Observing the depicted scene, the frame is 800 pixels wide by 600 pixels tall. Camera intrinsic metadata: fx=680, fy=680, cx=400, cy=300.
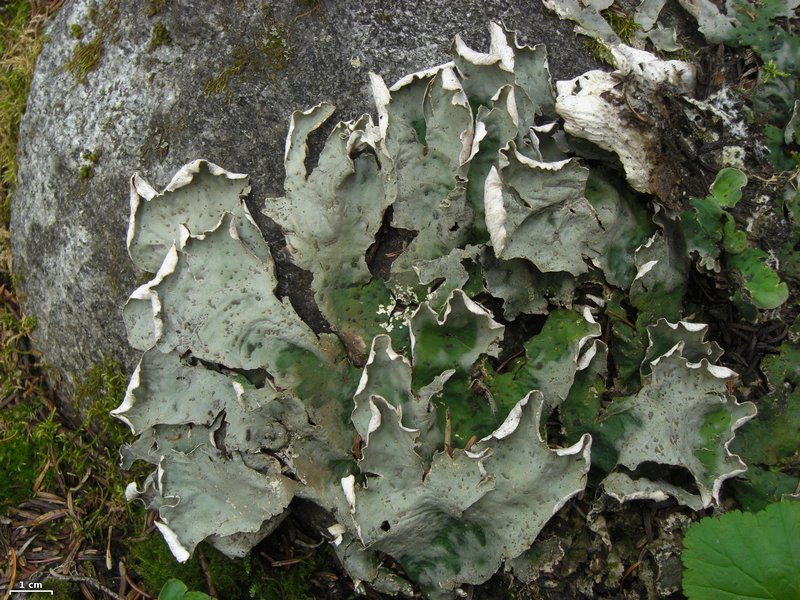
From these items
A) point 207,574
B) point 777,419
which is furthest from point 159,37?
point 777,419

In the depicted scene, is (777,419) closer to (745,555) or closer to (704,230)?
(745,555)

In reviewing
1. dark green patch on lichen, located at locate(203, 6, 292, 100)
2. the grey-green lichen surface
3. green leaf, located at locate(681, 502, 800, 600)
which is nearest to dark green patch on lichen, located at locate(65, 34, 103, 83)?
dark green patch on lichen, located at locate(203, 6, 292, 100)

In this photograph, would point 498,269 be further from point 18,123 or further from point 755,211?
point 18,123

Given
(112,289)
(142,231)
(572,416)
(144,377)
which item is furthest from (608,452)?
(112,289)

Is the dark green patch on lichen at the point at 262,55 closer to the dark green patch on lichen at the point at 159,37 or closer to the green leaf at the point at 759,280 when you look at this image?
the dark green patch on lichen at the point at 159,37

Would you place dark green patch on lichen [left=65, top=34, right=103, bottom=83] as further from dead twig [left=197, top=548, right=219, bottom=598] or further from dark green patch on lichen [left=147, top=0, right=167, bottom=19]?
dead twig [left=197, top=548, right=219, bottom=598]
